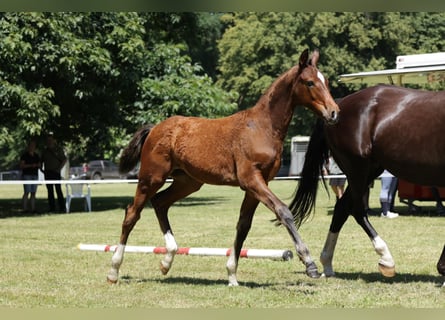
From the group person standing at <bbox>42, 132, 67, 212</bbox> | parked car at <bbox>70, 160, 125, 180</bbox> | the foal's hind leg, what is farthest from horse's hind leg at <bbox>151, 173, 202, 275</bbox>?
parked car at <bbox>70, 160, 125, 180</bbox>

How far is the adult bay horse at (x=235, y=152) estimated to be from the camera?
7.12 metres

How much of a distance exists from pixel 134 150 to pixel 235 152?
1.55 metres

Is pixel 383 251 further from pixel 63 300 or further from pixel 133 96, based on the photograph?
pixel 133 96

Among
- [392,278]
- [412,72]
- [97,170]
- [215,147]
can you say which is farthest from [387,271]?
[97,170]

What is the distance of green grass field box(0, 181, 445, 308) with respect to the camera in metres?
6.84

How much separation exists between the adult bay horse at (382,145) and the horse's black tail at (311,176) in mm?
14

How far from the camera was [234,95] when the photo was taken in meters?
26.8

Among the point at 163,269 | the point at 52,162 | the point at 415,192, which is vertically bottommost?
the point at 52,162

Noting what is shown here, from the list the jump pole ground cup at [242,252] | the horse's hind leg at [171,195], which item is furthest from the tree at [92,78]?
the horse's hind leg at [171,195]

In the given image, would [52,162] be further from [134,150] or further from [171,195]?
[171,195]

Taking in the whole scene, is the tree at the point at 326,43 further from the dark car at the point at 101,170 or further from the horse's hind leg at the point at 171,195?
the horse's hind leg at the point at 171,195

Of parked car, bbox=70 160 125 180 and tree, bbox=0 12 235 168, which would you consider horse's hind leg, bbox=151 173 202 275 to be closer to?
tree, bbox=0 12 235 168

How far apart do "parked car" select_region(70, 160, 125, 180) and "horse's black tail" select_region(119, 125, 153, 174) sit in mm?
52356

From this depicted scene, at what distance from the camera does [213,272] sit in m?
8.98
